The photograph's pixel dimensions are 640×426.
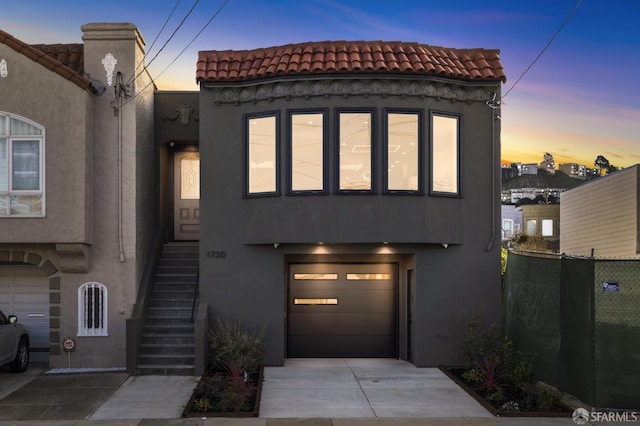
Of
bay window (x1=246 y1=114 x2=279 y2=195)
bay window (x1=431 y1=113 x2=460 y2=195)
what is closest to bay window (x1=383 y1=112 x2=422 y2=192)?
bay window (x1=431 y1=113 x2=460 y2=195)

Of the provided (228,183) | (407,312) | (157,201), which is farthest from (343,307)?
(157,201)

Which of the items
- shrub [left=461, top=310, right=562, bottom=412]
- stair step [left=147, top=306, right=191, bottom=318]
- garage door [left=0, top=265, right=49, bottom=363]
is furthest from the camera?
garage door [left=0, top=265, right=49, bottom=363]

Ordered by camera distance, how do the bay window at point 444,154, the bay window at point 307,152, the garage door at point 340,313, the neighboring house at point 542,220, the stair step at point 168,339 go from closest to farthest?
the bay window at point 307,152, the bay window at point 444,154, the stair step at point 168,339, the garage door at point 340,313, the neighboring house at point 542,220

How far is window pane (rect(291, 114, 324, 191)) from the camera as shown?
14.1 meters

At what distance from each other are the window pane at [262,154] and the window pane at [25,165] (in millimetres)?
4499

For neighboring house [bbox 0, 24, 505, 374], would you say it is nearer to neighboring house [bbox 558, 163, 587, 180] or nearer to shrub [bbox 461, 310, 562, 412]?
shrub [bbox 461, 310, 562, 412]

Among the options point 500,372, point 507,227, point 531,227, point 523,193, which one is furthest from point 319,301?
point 523,193

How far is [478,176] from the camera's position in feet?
48.2

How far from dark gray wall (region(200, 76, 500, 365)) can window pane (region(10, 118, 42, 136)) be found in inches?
139

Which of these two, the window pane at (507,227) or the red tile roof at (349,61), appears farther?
the window pane at (507,227)

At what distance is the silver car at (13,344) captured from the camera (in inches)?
521

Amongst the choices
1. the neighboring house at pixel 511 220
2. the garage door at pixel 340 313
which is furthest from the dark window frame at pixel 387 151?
the neighboring house at pixel 511 220

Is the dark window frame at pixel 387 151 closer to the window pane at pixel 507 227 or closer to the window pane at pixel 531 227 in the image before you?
the window pane at pixel 531 227

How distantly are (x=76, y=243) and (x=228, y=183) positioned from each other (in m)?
3.48
